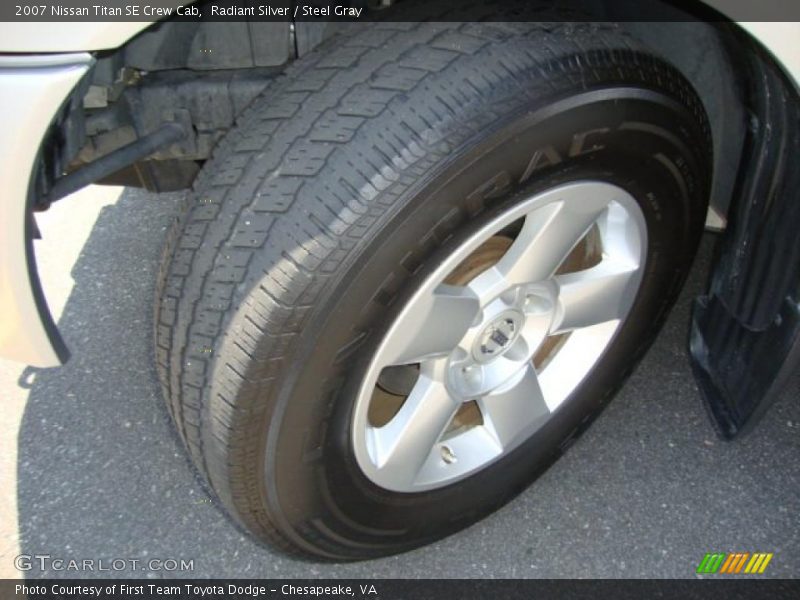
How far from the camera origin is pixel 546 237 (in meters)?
1.42

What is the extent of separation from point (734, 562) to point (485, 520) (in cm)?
55

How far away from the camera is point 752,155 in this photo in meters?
1.62

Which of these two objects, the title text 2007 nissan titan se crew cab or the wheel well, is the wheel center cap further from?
the wheel well

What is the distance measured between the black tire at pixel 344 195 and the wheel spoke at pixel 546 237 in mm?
71

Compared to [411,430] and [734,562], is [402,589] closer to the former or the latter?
[411,430]

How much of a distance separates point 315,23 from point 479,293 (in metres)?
0.59

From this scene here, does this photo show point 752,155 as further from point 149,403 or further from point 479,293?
point 149,403

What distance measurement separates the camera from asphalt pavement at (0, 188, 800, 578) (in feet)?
5.82

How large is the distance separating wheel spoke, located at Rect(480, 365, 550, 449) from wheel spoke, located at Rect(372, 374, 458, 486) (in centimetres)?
13

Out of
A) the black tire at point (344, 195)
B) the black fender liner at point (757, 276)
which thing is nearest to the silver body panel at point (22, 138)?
the black tire at point (344, 195)

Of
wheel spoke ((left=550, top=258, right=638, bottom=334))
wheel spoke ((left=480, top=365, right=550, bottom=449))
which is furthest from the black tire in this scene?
wheel spoke ((left=480, top=365, right=550, bottom=449))

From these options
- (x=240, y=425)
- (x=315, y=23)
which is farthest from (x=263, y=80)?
(x=240, y=425)

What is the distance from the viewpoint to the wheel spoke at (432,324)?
130 cm

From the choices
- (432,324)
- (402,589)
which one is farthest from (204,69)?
(402,589)
